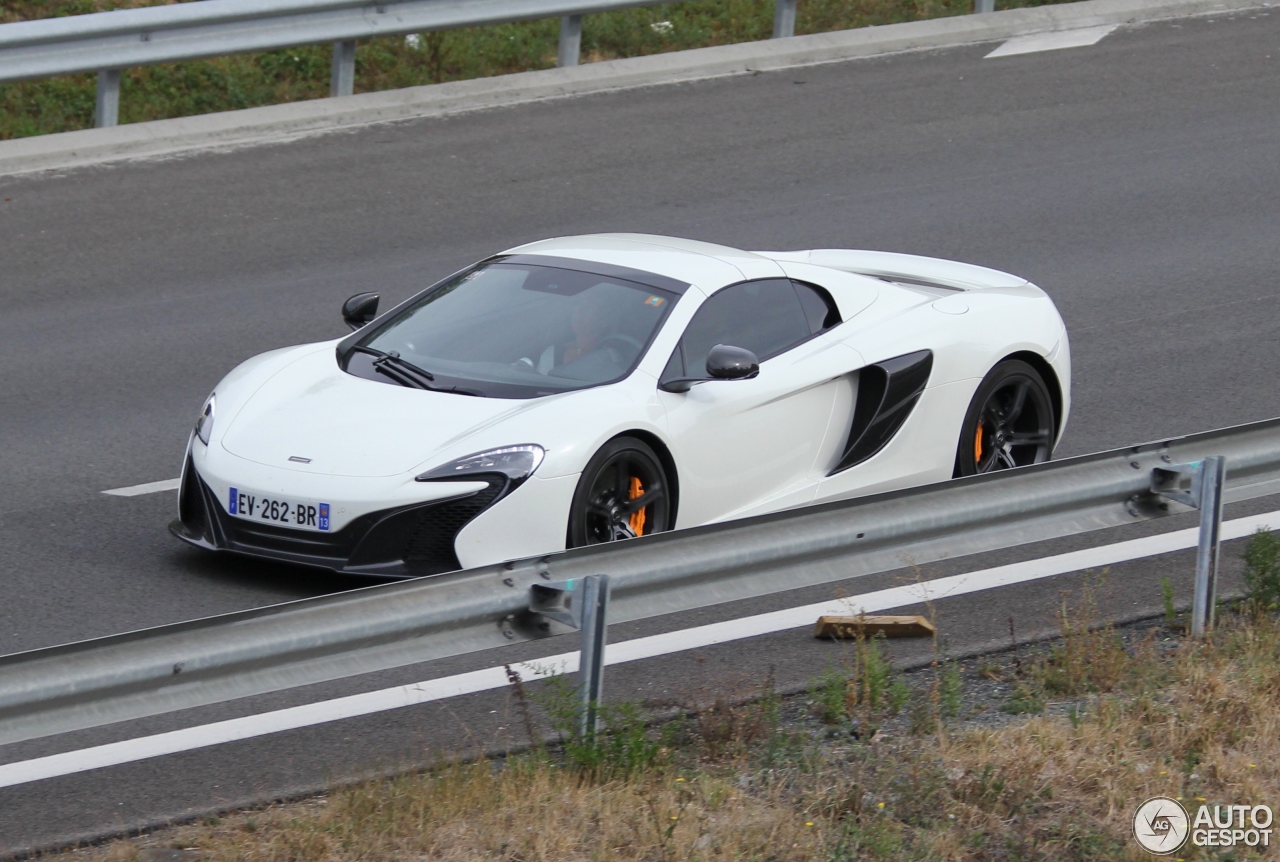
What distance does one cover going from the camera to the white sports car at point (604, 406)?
6766mm

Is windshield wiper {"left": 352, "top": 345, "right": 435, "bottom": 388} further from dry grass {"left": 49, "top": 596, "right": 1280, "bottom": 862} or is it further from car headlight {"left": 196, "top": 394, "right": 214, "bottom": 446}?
dry grass {"left": 49, "top": 596, "right": 1280, "bottom": 862}

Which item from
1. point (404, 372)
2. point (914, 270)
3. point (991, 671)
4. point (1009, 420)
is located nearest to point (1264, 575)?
point (991, 671)

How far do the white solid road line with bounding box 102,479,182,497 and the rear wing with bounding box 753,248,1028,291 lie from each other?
312cm

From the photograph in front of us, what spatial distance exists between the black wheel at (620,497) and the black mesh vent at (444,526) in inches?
13.9

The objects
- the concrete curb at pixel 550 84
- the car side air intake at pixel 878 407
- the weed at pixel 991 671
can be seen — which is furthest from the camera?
the concrete curb at pixel 550 84

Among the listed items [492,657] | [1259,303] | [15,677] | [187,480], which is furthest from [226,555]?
[1259,303]

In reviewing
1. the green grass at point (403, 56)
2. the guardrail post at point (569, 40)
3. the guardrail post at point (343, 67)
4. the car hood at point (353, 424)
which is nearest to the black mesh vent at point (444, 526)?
the car hood at point (353, 424)

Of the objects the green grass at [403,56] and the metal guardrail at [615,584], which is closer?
the metal guardrail at [615,584]

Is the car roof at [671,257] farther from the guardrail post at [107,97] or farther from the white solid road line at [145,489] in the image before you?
the guardrail post at [107,97]

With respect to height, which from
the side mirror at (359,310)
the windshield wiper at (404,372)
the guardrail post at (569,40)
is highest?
the guardrail post at (569,40)

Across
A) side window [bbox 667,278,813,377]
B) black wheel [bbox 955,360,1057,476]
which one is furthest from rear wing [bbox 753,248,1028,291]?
side window [bbox 667,278,813,377]

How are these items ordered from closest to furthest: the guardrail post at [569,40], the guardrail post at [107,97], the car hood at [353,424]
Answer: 1. the car hood at [353,424]
2. the guardrail post at [107,97]
3. the guardrail post at [569,40]

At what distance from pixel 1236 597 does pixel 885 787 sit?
A: 2401mm

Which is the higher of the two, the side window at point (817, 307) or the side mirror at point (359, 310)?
the side window at point (817, 307)
